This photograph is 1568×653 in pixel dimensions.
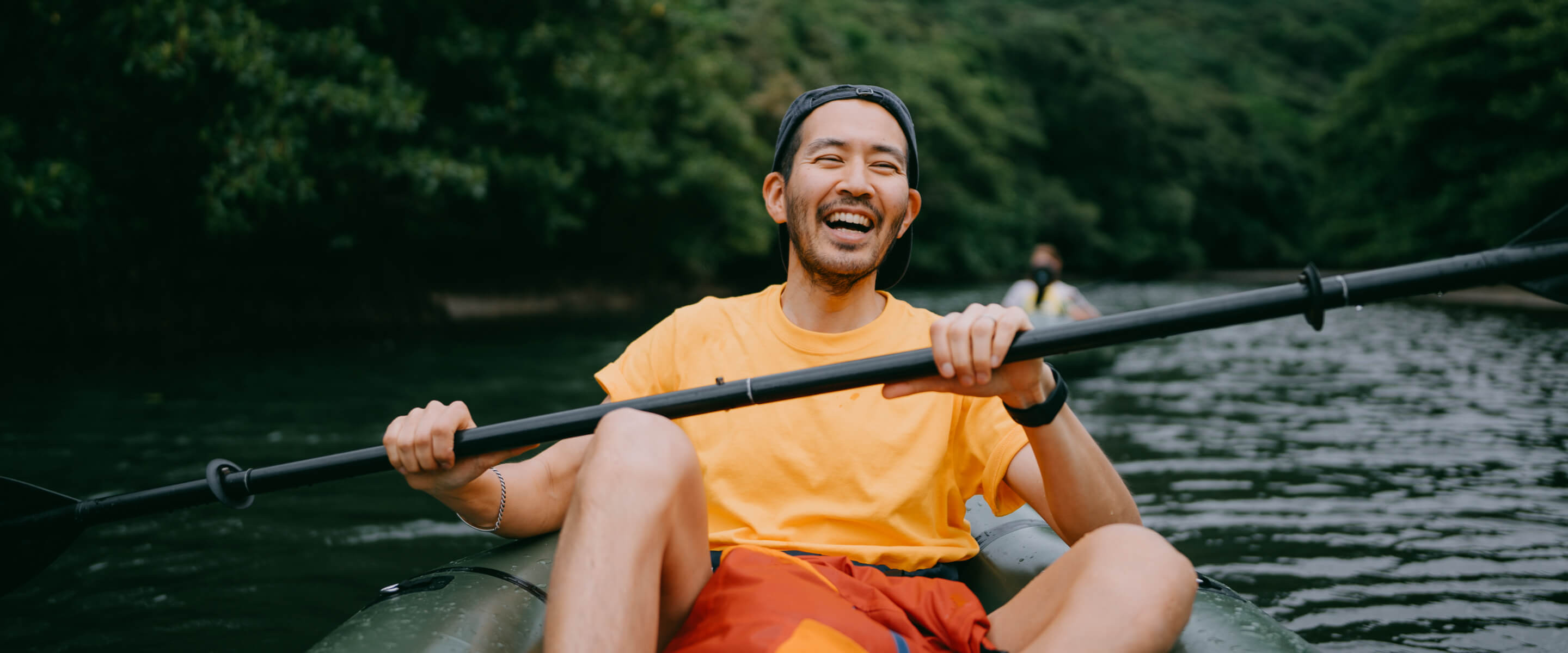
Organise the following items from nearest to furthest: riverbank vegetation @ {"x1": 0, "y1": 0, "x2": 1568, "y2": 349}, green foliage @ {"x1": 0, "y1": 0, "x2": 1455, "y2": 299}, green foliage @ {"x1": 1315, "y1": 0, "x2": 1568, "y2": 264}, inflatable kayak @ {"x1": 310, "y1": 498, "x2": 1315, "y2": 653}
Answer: inflatable kayak @ {"x1": 310, "y1": 498, "x2": 1315, "y2": 653}, green foliage @ {"x1": 0, "y1": 0, "x2": 1455, "y2": 299}, riverbank vegetation @ {"x1": 0, "y1": 0, "x2": 1568, "y2": 349}, green foliage @ {"x1": 1315, "y1": 0, "x2": 1568, "y2": 264}

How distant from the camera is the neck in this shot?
81.4 inches

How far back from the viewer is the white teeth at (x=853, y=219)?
80.7 inches

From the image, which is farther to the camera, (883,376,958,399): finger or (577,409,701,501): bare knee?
(883,376,958,399): finger

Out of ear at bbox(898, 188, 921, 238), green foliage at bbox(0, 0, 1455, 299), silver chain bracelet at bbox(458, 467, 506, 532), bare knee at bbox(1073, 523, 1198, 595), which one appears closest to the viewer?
bare knee at bbox(1073, 523, 1198, 595)

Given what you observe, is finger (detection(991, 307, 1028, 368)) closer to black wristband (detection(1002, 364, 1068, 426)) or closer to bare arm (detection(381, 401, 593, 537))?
black wristband (detection(1002, 364, 1068, 426))

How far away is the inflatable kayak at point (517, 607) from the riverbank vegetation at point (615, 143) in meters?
7.51

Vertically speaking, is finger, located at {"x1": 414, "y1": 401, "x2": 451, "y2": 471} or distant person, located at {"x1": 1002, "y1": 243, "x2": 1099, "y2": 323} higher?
distant person, located at {"x1": 1002, "y1": 243, "x2": 1099, "y2": 323}

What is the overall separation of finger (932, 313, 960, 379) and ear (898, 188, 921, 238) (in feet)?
1.83

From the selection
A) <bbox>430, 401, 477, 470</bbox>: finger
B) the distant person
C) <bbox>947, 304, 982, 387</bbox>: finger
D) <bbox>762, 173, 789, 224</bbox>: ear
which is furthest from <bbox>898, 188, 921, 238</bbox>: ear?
the distant person

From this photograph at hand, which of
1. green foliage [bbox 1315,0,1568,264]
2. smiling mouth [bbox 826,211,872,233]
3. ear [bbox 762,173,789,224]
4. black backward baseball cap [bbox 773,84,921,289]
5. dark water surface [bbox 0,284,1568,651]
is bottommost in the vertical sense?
dark water surface [bbox 0,284,1568,651]

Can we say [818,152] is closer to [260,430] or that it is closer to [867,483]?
[867,483]

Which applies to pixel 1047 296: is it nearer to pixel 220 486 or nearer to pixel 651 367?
pixel 651 367

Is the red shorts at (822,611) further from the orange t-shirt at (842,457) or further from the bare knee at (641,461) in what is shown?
the bare knee at (641,461)

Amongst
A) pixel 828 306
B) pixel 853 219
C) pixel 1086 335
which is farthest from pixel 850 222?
pixel 1086 335
